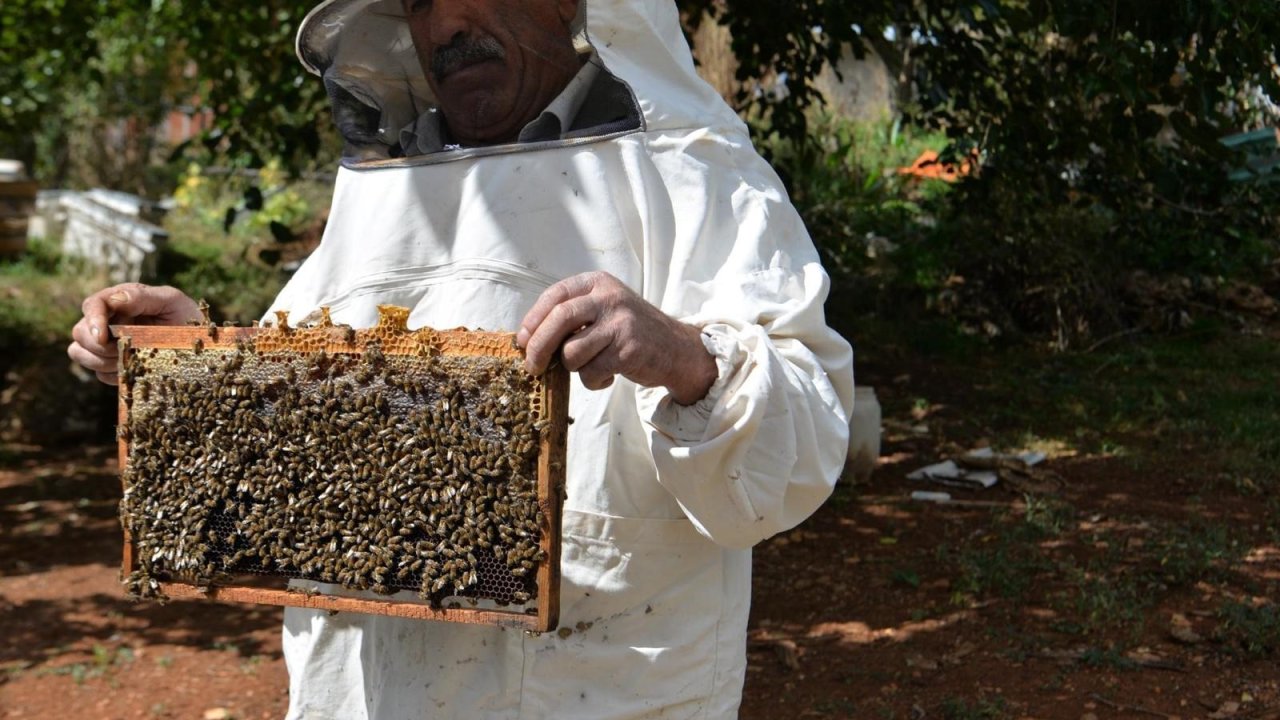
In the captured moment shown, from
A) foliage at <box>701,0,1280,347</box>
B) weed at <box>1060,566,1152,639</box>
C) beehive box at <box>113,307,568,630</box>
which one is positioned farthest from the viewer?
weed at <box>1060,566,1152,639</box>

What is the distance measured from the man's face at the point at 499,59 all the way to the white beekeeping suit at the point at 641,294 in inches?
4.8

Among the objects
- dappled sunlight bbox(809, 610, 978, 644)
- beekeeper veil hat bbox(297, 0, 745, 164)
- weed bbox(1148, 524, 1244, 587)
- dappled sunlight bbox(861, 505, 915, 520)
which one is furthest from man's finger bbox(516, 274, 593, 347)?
dappled sunlight bbox(861, 505, 915, 520)

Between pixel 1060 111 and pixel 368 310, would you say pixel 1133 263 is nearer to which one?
pixel 1060 111

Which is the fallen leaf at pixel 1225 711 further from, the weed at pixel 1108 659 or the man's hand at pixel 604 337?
the man's hand at pixel 604 337

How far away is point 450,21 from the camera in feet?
7.01

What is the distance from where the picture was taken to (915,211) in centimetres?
1125

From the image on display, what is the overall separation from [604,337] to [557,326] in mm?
64

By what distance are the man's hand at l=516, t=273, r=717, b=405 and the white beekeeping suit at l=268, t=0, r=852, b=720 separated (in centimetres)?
12

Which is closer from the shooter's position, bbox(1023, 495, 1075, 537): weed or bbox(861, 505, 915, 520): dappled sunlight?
bbox(1023, 495, 1075, 537): weed

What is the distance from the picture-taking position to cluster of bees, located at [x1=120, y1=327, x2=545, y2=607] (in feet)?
5.67

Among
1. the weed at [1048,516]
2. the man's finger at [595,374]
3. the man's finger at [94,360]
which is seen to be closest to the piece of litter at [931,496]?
the weed at [1048,516]

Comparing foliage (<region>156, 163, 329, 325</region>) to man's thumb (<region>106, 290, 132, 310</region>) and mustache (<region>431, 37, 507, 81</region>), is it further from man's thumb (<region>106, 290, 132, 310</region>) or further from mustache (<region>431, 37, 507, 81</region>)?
mustache (<region>431, 37, 507, 81</region>)

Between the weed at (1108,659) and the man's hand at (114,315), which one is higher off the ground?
the man's hand at (114,315)

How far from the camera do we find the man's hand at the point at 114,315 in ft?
7.06
